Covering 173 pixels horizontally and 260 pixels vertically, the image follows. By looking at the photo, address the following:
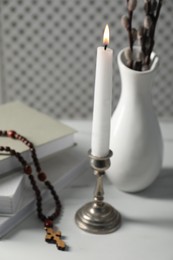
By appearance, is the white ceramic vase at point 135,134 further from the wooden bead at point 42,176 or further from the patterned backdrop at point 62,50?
the patterned backdrop at point 62,50

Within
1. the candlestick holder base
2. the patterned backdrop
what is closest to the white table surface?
the candlestick holder base

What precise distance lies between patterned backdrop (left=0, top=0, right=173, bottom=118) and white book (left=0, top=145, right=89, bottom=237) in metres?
Result: 0.28

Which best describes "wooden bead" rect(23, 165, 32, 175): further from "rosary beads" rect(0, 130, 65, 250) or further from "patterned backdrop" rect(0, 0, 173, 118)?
"patterned backdrop" rect(0, 0, 173, 118)

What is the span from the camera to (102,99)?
0.56 m

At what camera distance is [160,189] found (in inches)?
28.7

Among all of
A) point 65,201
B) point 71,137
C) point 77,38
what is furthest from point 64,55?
point 65,201

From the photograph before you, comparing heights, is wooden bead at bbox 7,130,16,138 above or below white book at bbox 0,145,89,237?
above

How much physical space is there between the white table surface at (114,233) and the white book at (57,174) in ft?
0.03

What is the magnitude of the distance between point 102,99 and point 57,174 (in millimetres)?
205

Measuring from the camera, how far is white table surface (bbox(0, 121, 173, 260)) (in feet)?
1.94

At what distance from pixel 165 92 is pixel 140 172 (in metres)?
0.42

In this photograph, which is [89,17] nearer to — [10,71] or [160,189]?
[10,71]

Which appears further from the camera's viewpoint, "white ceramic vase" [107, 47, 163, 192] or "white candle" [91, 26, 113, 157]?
"white ceramic vase" [107, 47, 163, 192]

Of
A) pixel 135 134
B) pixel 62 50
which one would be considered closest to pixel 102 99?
pixel 135 134
